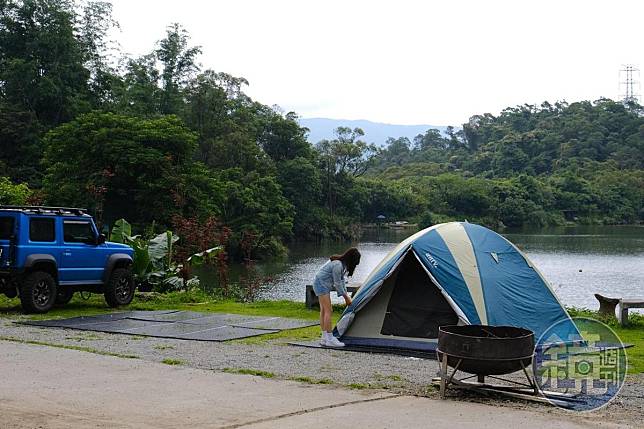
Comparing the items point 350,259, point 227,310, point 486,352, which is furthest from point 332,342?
point 227,310

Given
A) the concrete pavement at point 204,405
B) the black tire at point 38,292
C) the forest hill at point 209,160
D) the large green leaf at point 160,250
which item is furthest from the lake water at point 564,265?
the concrete pavement at point 204,405

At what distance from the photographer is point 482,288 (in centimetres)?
1070

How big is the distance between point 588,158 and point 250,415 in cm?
10556

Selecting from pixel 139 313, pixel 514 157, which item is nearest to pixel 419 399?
pixel 139 313

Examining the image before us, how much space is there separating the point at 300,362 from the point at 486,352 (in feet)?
9.75

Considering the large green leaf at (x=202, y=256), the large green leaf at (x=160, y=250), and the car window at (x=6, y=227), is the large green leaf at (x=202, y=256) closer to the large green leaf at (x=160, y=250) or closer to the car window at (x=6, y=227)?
the large green leaf at (x=160, y=250)

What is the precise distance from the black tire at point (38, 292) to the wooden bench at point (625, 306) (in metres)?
9.80

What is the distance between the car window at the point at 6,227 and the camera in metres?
13.4

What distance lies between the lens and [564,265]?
125 ft

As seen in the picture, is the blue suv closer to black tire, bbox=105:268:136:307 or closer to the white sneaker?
black tire, bbox=105:268:136:307

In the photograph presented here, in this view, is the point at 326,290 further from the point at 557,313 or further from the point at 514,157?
the point at 514,157

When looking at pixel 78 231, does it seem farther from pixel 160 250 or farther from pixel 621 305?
pixel 621 305
